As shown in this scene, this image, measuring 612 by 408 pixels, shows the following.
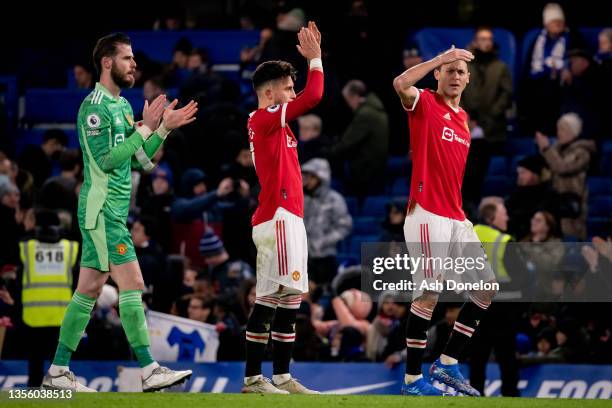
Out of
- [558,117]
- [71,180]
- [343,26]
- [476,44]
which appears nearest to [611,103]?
[558,117]

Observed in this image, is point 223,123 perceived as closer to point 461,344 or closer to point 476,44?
point 476,44

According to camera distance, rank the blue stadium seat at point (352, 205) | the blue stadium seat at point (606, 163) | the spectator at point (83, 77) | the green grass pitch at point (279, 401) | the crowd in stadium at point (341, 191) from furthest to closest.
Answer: the spectator at point (83, 77)
the blue stadium seat at point (352, 205)
the blue stadium seat at point (606, 163)
the crowd in stadium at point (341, 191)
the green grass pitch at point (279, 401)

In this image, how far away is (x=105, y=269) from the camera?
1136 centimetres

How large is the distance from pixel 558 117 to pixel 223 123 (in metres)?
4.25

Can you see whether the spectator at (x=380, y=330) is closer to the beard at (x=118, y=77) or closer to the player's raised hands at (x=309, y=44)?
the player's raised hands at (x=309, y=44)

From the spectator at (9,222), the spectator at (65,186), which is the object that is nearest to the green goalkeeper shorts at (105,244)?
the spectator at (65,186)

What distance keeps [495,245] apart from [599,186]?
5245 millimetres

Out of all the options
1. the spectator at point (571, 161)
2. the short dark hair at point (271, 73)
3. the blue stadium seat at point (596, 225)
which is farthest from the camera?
the blue stadium seat at point (596, 225)

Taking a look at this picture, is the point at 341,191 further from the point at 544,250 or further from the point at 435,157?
the point at 435,157

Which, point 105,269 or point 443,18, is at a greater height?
point 443,18

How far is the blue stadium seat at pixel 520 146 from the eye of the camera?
20109mm

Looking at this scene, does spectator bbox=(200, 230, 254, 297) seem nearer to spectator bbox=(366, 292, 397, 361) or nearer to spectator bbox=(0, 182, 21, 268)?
spectator bbox=(366, 292, 397, 361)

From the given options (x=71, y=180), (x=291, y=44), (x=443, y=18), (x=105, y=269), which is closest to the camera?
(x=105, y=269)

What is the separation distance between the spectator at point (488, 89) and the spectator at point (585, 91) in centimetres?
75
